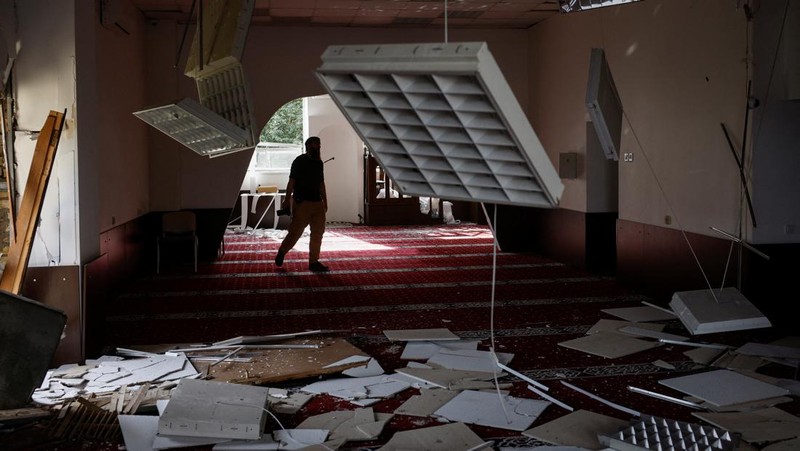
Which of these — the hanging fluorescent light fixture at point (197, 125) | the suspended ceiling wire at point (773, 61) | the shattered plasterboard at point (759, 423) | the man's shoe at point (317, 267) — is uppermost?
the suspended ceiling wire at point (773, 61)

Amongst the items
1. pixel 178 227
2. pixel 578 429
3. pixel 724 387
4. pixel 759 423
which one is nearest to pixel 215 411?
pixel 578 429

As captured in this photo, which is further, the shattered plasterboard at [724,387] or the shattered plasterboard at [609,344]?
the shattered plasterboard at [609,344]

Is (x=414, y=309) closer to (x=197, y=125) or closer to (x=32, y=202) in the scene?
(x=197, y=125)

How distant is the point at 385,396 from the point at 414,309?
8.43ft

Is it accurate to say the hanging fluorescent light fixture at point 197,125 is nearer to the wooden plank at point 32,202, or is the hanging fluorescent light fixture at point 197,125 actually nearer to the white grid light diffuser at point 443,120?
the wooden plank at point 32,202

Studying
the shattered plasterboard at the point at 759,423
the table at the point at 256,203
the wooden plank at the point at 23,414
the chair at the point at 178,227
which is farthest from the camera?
the table at the point at 256,203

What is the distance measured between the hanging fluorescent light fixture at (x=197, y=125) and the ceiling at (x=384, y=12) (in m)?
3.93

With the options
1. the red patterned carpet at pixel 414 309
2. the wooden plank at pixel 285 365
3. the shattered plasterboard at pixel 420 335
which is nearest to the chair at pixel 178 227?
the red patterned carpet at pixel 414 309

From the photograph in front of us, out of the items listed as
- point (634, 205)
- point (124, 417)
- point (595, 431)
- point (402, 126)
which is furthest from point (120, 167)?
point (402, 126)

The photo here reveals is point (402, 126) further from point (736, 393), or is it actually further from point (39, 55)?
point (39, 55)

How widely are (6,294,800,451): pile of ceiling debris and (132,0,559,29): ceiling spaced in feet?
15.4

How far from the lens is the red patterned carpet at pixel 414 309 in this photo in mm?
4918

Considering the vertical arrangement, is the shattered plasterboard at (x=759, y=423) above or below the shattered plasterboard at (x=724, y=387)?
below

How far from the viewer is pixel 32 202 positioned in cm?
497
